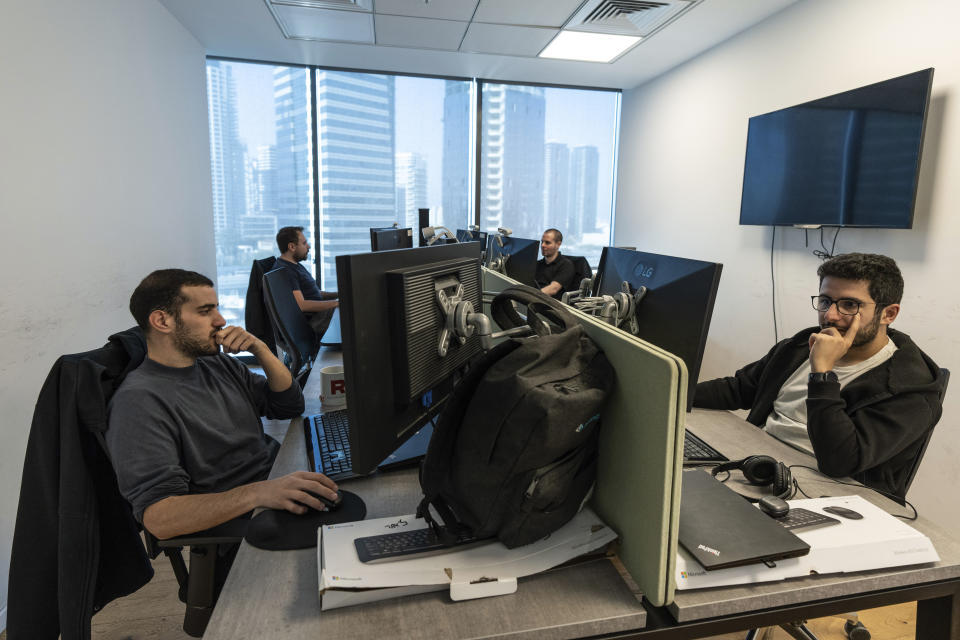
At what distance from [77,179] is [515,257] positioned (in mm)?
2056

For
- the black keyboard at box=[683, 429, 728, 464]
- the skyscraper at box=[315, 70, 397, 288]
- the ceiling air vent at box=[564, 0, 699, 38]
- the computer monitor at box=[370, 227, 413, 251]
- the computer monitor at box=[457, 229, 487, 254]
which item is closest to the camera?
the black keyboard at box=[683, 429, 728, 464]

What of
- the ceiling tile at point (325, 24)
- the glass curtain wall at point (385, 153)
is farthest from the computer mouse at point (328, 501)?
the glass curtain wall at point (385, 153)

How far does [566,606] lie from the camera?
2.67ft

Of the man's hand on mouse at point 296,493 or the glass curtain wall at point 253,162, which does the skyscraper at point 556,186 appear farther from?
the man's hand on mouse at point 296,493

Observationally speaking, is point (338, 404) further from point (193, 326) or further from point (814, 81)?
point (814, 81)

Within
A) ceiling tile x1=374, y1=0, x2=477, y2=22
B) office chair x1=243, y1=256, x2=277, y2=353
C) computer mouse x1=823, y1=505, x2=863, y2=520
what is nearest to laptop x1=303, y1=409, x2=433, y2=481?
computer mouse x1=823, y1=505, x2=863, y2=520

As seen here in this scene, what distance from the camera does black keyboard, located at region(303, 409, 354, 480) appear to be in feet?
4.02

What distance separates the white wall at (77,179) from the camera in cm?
205

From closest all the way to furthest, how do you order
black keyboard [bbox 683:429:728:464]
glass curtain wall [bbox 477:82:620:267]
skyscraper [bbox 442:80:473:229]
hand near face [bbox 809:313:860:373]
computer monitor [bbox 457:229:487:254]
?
1. black keyboard [bbox 683:429:728:464]
2. hand near face [bbox 809:313:860:373]
3. computer monitor [bbox 457:229:487:254]
4. skyscraper [bbox 442:80:473:229]
5. glass curtain wall [bbox 477:82:620:267]

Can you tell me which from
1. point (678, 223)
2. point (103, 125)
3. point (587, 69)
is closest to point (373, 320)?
point (103, 125)

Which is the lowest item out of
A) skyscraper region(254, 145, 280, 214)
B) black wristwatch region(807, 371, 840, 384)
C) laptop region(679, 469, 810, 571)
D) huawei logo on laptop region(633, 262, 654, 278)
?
laptop region(679, 469, 810, 571)

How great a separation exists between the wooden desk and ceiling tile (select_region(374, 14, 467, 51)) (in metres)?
3.67

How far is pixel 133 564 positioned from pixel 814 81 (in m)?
3.87

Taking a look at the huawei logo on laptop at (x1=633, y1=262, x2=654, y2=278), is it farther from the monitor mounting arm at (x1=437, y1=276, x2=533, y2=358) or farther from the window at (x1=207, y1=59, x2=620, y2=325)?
the window at (x1=207, y1=59, x2=620, y2=325)
